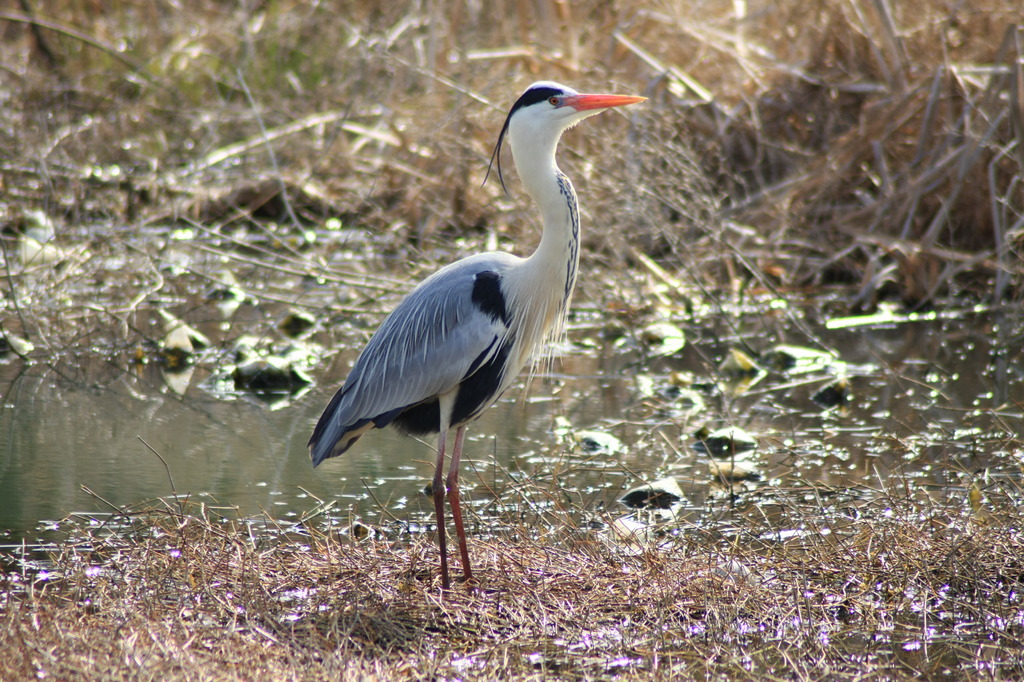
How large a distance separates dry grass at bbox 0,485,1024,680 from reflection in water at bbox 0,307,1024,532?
23.6 inches

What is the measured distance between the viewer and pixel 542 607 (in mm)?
3537

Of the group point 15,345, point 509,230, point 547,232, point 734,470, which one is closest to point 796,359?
point 734,470

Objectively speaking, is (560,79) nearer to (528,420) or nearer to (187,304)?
(187,304)

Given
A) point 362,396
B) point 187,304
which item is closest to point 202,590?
point 362,396

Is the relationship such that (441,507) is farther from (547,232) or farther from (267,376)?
(267,376)

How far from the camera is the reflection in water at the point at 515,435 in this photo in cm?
491

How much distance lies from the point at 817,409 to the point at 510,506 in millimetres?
2192

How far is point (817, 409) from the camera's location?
612 cm

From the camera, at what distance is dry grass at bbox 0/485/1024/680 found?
123 inches

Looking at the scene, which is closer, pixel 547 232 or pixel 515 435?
pixel 547 232

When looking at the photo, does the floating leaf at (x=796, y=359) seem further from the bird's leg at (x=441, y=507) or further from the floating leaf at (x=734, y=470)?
the bird's leg at (x=441, y=507)

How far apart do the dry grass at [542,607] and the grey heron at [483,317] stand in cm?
47

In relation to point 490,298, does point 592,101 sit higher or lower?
A: higher

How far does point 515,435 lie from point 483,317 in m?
1.64
